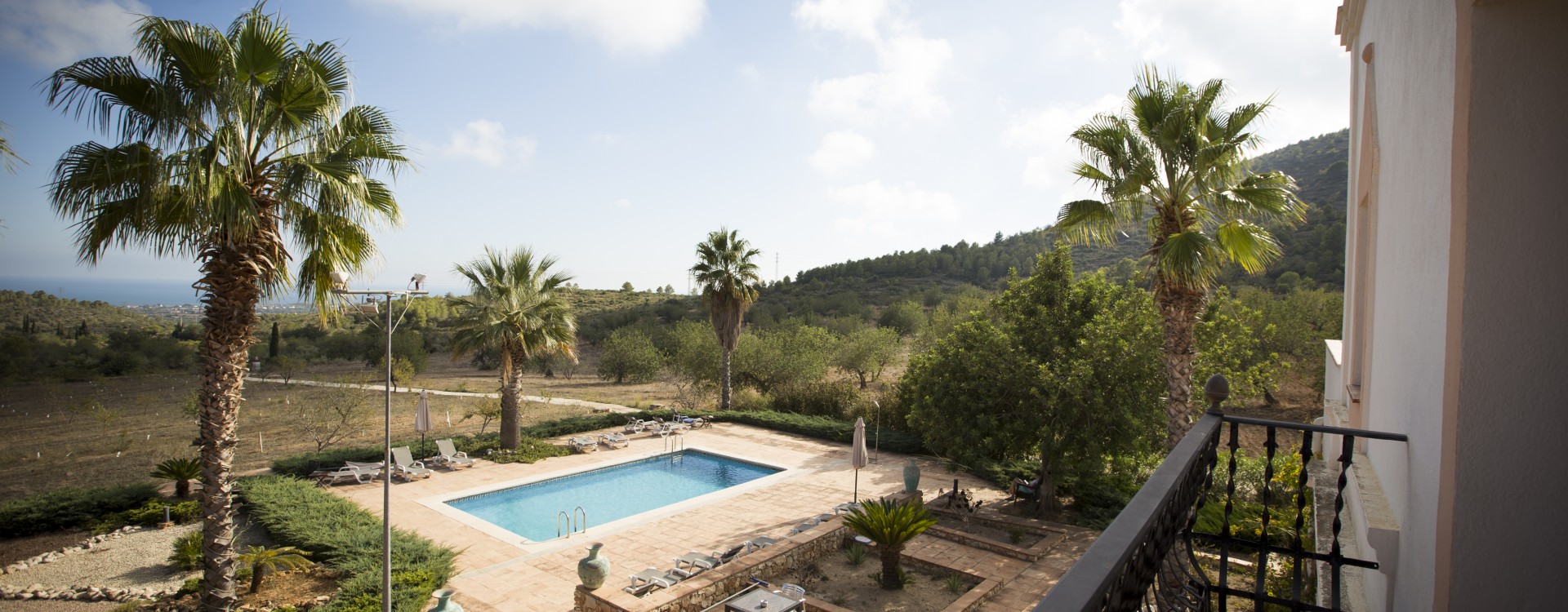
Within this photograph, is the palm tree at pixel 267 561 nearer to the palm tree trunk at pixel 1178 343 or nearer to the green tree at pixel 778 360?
the palm tree trunk at pixel 1178 343

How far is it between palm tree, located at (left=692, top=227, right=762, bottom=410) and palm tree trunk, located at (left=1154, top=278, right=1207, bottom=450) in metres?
15.2

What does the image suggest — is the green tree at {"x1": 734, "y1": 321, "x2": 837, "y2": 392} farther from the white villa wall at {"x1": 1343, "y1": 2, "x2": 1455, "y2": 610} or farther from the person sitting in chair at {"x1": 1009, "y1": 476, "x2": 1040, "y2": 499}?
the white villa wall at {"x1": 1343, "y1": 2, "x2": 1455, "y2": 610}

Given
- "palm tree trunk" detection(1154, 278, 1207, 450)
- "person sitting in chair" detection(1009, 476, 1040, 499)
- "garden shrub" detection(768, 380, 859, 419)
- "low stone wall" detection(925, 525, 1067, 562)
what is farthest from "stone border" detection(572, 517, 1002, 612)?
"garden shrub" detection(768, 380, 859, 419)

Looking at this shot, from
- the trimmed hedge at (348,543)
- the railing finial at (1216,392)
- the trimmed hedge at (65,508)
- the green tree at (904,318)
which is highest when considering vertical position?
the railing finial at (1216,392)

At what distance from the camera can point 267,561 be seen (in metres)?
9.91

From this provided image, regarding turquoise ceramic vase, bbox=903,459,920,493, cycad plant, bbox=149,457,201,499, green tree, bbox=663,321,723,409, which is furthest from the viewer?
green tree, bbox=663,321,723,409

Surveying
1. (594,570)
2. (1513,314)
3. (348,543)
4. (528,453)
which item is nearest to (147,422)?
(528,453)

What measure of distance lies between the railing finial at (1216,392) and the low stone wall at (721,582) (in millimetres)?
7056

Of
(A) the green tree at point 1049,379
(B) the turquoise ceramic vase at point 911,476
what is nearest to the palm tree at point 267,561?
(B) the turquoise ceramic vase at point 911,476

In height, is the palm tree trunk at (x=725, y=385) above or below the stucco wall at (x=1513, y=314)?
below

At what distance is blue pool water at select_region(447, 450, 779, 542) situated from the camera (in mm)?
14959

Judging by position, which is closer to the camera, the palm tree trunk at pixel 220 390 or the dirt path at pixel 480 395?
the palm tree trunk at pixel 220 390

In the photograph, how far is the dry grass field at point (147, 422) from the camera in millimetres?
17047

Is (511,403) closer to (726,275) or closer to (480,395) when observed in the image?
(726,275)
